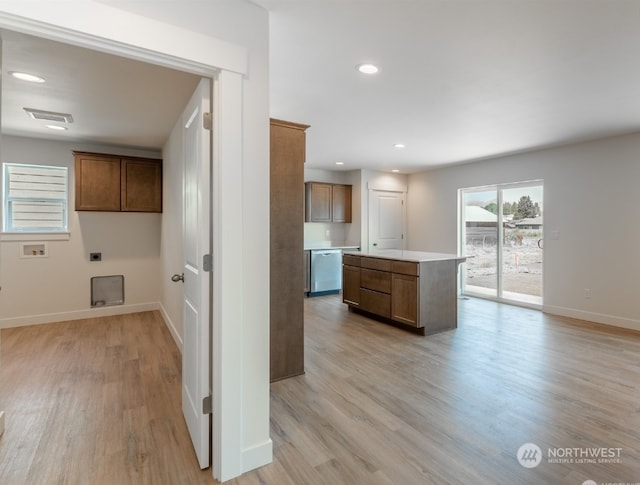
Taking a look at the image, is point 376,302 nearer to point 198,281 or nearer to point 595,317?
point 595,317

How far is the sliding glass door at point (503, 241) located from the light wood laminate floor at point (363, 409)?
1.61m

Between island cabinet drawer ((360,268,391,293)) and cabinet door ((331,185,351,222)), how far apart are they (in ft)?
7.88

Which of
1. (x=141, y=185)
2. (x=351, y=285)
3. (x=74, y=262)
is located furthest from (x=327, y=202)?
(x=74, y=262)

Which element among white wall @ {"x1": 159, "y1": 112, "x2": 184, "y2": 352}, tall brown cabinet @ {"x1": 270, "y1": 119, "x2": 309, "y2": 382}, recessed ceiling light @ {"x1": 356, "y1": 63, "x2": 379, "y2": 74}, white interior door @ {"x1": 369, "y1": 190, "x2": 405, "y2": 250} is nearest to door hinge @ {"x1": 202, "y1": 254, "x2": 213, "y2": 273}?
tall brown cabinet @ {"x1": 270, "y1": 119, "x2": 309, "y2": 382}

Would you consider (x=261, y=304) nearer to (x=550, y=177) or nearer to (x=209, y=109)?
(x=209, y=109)

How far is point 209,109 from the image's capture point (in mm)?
1766

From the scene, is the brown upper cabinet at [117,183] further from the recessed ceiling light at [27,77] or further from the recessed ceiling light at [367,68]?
the recessed ceiling light at [367,68]

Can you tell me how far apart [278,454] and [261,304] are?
87 cm

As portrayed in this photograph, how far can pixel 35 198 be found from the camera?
441cm

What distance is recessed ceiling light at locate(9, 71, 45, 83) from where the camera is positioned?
2545 mm

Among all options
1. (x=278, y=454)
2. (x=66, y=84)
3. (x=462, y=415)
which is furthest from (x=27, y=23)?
(x=462, y=415)

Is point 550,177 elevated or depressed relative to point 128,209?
elevated

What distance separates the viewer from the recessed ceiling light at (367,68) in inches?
98.4

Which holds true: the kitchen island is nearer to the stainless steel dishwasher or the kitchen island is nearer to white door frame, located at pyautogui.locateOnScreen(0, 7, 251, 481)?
the stainless steel dishwasher
